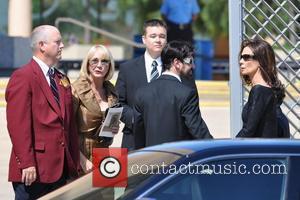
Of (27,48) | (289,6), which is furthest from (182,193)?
(27,48)

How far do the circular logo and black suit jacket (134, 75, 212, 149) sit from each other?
3.86 ft

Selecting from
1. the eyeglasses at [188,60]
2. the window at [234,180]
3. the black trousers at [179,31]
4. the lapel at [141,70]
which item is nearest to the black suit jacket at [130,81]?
the lapel at [141,70]

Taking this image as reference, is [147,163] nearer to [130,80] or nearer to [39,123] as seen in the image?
[39,123]

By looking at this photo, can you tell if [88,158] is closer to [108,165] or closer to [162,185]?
A: [108,165]

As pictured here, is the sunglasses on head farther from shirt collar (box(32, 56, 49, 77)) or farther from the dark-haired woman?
the dark-haired woman

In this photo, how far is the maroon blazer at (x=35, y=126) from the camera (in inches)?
248

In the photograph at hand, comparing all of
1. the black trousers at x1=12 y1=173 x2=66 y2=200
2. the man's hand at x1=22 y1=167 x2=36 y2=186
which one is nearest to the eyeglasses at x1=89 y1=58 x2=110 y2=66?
the black trousers at x1=12 y1=173 x2=66 y2=200

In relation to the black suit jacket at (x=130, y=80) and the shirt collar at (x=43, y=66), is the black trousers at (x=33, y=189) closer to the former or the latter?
the shirt collar at (x=43, y=66)

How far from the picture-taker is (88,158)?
276 inches

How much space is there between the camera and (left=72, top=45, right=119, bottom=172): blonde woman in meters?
6.96

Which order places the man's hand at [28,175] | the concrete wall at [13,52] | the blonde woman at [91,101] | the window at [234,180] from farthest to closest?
the concrete wall at [13,52] < the blonde woman at [91,101] < the man's hand at [28,175] < the window at [234,180]

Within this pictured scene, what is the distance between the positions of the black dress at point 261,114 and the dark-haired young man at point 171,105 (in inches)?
16.1

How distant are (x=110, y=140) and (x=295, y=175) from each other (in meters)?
2.74

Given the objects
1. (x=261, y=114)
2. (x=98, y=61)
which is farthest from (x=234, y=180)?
(x=98, y=61)
